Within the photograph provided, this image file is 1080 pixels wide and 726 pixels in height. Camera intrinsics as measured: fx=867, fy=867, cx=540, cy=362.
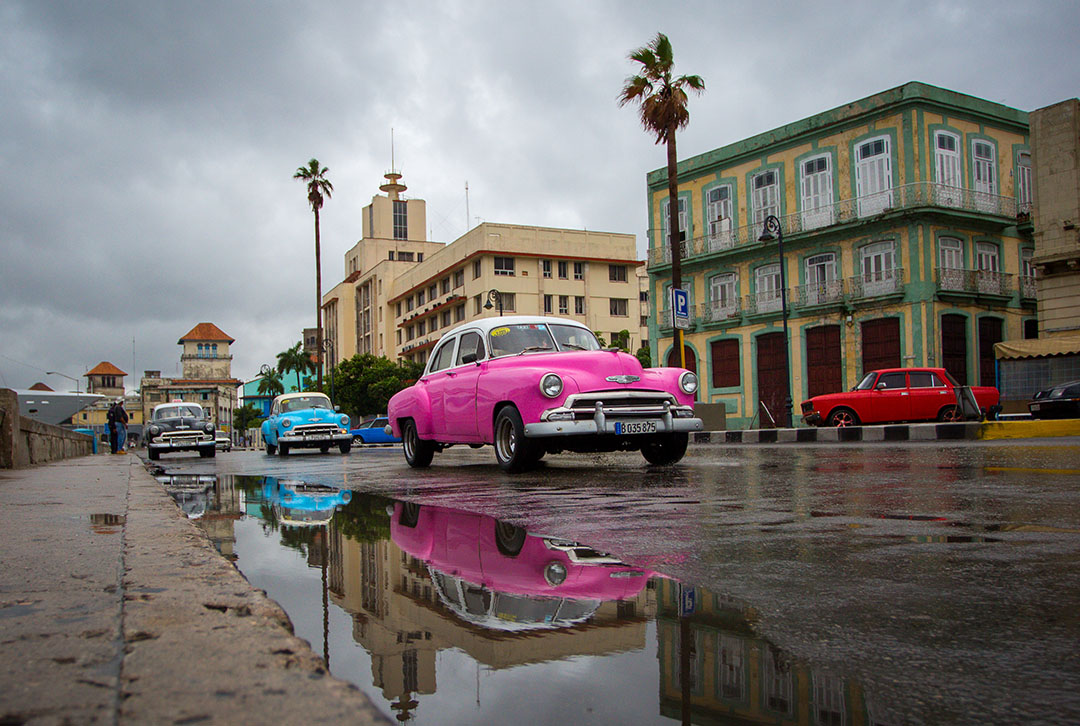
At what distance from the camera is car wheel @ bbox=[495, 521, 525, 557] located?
395 cm

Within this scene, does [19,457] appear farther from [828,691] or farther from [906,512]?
[828,691]

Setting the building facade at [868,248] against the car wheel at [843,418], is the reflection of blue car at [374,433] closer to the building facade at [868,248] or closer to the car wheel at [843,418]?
the building facade at [868,248]

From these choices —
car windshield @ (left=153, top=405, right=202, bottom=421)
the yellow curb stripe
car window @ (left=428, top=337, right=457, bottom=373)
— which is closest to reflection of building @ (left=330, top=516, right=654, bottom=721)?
car window @ (left=428, top=337, right=457, bottom=373)

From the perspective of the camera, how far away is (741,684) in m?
2.01

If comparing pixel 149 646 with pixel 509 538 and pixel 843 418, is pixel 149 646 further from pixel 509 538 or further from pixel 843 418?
pixel 843 418

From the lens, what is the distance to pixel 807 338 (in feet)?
109

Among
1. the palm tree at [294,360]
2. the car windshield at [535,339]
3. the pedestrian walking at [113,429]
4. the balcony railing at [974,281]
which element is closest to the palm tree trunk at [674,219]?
the balcony railing at [974,281]

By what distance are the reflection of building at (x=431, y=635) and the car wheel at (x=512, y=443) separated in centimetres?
566

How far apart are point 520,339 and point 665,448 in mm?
2095

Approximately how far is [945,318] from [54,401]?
46.6 meters

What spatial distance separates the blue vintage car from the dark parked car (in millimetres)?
15833

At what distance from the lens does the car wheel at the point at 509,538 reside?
3.95 metres

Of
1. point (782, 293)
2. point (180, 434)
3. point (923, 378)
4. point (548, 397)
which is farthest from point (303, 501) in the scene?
point (782, 293)

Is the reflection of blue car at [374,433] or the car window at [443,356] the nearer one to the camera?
the car window at [443,356]
